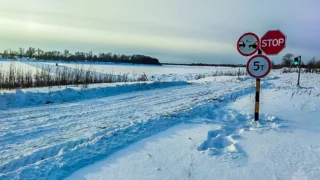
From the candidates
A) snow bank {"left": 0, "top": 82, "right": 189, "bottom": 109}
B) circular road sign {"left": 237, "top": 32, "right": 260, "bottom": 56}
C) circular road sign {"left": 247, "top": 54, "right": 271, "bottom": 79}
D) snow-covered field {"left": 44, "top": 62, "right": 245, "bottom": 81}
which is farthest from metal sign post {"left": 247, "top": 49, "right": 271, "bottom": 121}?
snow-covered field {"left": 44, "top": 62, "right": 245, "bottom": 81}

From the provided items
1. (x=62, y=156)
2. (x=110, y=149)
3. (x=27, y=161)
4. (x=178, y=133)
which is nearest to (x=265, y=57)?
(x=178, y=133)

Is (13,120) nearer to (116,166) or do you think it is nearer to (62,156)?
(62,156)

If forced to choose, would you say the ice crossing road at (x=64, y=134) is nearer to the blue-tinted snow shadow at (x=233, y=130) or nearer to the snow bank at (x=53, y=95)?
the snow bank at (x=53, y=95)

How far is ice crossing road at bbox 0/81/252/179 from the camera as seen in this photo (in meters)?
3.47

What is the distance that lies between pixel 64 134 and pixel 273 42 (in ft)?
15.6

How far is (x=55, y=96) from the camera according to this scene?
951 centimetres

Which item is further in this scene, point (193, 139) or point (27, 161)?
point (193, 139)

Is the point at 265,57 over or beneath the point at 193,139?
over

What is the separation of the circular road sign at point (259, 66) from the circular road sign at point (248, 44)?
0.20 metres

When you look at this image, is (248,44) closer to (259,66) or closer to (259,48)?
(259,48)

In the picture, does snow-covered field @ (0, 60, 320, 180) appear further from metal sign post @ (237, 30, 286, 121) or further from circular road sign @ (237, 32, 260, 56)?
circular road sign @ (237, 32, 260, 56)

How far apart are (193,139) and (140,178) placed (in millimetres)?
1767

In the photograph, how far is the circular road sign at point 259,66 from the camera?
5859mm

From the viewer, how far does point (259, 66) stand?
19.5 feet
